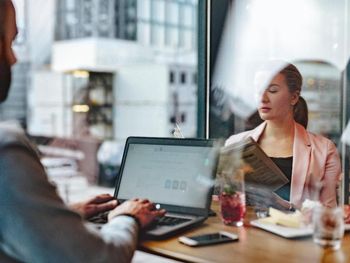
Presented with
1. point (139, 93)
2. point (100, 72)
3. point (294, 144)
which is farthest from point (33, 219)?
point (100, 72)

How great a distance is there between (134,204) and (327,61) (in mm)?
862

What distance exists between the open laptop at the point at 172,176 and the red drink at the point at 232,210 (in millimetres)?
49

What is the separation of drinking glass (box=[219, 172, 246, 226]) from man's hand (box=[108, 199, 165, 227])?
209mm

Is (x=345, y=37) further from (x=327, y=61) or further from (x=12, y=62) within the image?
(x=12, y=62)

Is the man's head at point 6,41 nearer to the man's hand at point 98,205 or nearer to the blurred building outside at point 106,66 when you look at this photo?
the man's hand at point 98,205

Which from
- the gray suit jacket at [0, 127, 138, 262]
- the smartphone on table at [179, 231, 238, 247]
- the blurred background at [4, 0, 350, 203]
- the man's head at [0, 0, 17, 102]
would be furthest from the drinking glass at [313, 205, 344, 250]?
the blurred background at [4, 0, 350, 203]

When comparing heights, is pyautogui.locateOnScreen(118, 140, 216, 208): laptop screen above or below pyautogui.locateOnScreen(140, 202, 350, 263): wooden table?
above

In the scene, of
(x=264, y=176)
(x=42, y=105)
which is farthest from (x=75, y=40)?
(x=264, y=176)

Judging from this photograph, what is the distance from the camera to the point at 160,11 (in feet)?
17.8

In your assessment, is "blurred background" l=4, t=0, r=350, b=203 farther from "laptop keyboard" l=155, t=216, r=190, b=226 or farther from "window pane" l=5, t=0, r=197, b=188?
"laptop keyboard" l=155, t=216, r=190, b=226

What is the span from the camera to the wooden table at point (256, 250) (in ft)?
3.65

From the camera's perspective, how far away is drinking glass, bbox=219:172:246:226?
4.65 ft

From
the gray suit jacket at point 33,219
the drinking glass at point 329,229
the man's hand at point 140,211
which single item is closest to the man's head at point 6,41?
the gray suit jacket at point 33,219

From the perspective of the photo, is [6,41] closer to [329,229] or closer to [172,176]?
[172,176]
